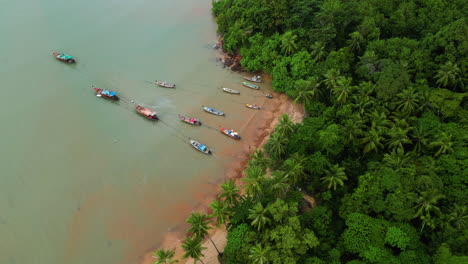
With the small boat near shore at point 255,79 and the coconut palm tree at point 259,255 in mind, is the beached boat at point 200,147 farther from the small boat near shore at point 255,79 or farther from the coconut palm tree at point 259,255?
the coconut palm tree at point 259,255

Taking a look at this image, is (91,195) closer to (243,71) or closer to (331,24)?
(243,71)

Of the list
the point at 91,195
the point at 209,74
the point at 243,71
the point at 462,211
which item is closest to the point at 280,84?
the point at 243,71

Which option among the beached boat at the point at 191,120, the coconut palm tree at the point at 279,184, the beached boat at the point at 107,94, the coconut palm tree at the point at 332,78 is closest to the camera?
the coconut palm tree at the point at 279,184

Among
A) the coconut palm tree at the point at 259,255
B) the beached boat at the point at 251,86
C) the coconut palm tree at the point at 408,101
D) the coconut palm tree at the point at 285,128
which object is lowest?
the beached boat at the point at 251,86

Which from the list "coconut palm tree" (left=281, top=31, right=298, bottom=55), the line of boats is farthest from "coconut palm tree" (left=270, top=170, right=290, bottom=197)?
"coconut palm tree" (left=281, top=31, right=298, bottom=55)

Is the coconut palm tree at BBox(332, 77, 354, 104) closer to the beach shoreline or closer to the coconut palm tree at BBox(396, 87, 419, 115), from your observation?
the coconut palm tree at BBox(396, 87, 419, 115)

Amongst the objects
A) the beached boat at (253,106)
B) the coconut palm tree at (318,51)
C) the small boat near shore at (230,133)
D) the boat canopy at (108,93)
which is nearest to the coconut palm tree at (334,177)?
the small boat near shore at (230,133)

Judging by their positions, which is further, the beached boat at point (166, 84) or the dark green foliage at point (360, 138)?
the beached boat at point (166, 84)

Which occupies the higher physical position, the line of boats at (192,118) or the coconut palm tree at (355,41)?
the coconut palm tree at (355,41)
